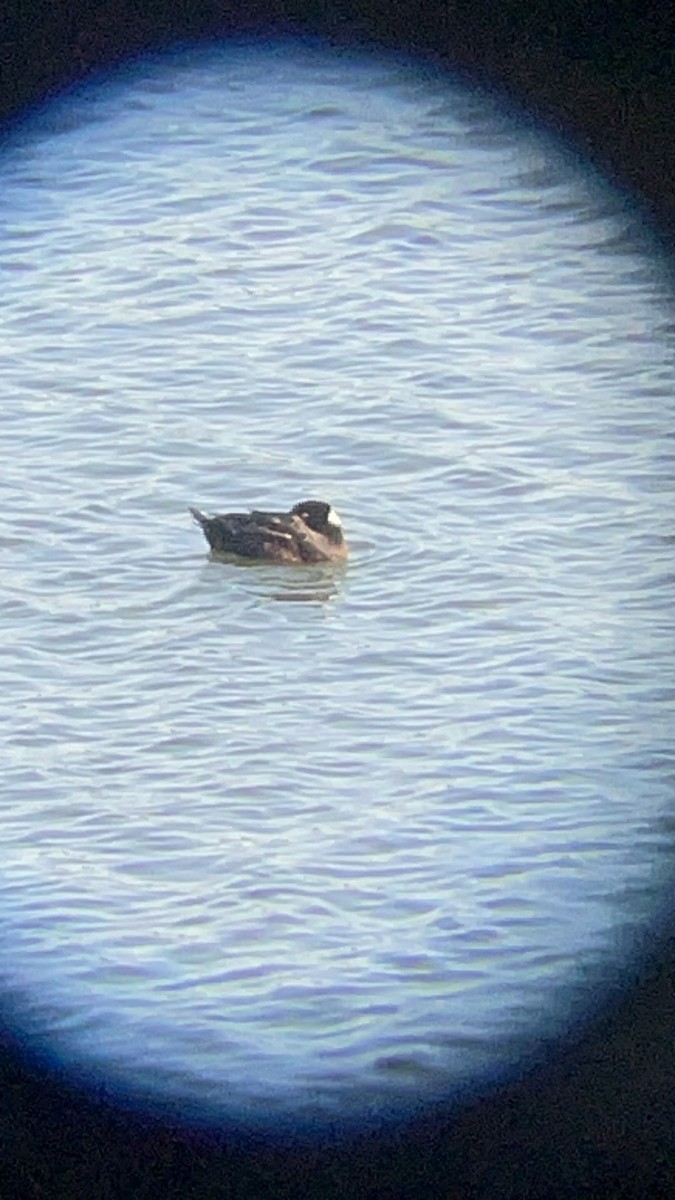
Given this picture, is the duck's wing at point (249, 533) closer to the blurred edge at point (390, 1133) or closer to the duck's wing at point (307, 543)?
the duck's wing at point (307, 543)

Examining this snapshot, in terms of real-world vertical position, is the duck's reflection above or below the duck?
below

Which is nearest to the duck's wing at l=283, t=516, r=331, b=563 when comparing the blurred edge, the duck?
the duck

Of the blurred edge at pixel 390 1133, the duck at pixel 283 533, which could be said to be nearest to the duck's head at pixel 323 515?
the duck at pixel 283 533

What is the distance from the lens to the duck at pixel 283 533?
241 centimetres

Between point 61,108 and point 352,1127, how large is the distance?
146 centimetres

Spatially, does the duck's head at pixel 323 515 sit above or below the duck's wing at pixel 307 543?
above

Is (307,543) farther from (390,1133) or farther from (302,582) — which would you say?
(390,1133)

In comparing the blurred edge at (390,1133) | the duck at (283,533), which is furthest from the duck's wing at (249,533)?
the blurred edge at (390,1133)

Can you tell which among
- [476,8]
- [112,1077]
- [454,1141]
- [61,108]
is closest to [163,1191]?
[112,1077]

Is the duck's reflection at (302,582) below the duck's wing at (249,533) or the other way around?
below

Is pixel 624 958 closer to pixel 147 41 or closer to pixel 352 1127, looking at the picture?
pixel 352 1127

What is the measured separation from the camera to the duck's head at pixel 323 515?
243 centimetres

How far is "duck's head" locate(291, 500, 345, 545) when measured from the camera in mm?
2428

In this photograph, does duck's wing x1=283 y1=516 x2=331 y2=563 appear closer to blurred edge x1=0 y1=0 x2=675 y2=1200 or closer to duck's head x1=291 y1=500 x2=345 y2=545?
duck's head x1=291 y1=500 x2=345 y2=545
